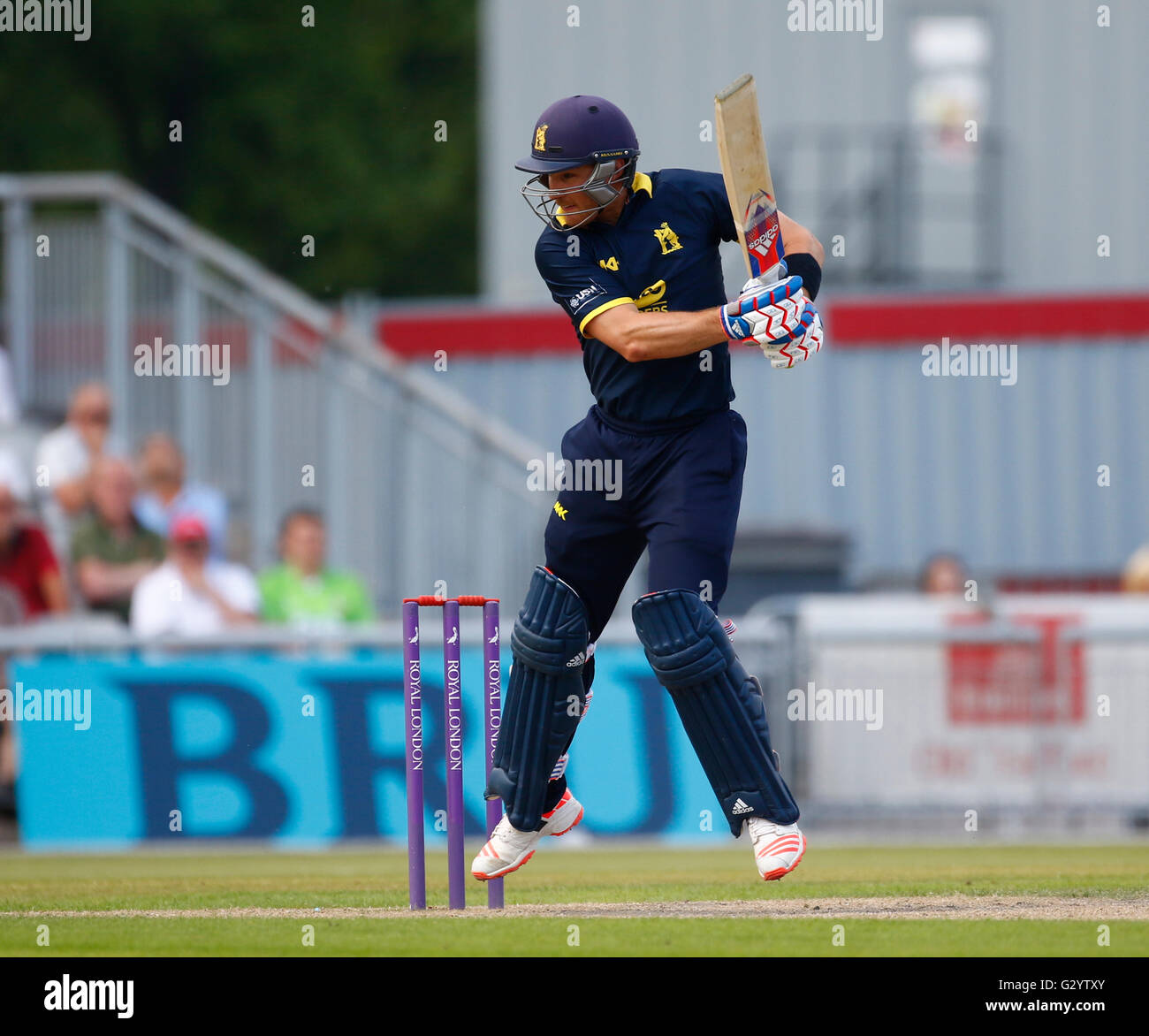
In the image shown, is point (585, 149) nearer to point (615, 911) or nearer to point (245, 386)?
point (615, 911)

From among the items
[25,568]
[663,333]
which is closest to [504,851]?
[663,333]

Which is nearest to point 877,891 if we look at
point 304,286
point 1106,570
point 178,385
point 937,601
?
point 937,601

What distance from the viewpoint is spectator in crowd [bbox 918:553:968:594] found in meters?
13.6

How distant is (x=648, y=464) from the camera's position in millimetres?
6578

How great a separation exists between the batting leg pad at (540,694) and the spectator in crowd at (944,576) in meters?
7.35

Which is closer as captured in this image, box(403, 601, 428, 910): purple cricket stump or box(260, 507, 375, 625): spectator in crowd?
box(403, 601, 428, 910): purple cricket stump

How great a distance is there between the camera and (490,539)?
519 inches

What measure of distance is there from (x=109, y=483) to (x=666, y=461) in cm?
672

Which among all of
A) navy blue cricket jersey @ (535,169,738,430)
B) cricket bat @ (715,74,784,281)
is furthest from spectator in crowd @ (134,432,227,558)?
cricket bat @ (715,74,784,281)

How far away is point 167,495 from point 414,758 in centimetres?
703

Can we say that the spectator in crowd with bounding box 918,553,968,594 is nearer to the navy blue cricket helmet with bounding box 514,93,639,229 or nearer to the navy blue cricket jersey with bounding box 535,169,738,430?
the navy blue cricket jersey with bounding box 535,169,738,430

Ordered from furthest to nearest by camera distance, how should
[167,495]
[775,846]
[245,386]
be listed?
[245,386] < [167,495] < [775,846]

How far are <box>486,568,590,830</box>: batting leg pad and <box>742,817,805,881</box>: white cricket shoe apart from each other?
2.34 ft

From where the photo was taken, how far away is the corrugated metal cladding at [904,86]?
2059 centimetres
